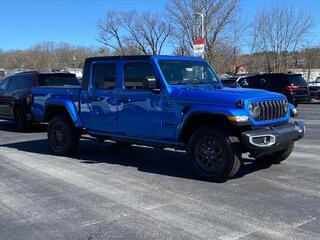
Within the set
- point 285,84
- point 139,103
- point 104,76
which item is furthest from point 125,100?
point 285,84

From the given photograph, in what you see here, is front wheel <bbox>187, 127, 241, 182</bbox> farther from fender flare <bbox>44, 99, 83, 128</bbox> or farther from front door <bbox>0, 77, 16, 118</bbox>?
front door <bbox>0, 77, 16, 118</bbox>

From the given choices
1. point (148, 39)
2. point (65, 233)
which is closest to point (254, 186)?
point (65, 233)

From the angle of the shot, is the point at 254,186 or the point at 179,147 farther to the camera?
the point at 179,147

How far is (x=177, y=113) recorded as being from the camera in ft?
24.8

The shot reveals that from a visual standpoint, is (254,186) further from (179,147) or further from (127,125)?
(127,125)

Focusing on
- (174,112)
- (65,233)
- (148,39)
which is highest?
(148,39)

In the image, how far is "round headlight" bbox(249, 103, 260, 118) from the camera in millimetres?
6984

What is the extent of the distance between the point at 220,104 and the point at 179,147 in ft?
3.83

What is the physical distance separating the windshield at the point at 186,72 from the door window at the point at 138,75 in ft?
0.75

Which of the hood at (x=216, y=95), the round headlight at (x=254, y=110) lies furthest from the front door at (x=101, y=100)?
the round headlight at (x=254, y=110)

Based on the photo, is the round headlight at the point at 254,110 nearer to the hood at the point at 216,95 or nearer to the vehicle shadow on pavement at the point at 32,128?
the hood at the point at 216,95

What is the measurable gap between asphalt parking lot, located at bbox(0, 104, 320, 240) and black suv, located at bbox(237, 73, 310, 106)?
13503mm

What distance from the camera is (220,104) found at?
7.01 m

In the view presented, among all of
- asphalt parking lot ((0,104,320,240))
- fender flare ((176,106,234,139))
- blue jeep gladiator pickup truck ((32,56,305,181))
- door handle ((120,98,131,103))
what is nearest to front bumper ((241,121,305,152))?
blue jeep gladiator pickup truck ((32,56,305,181))
